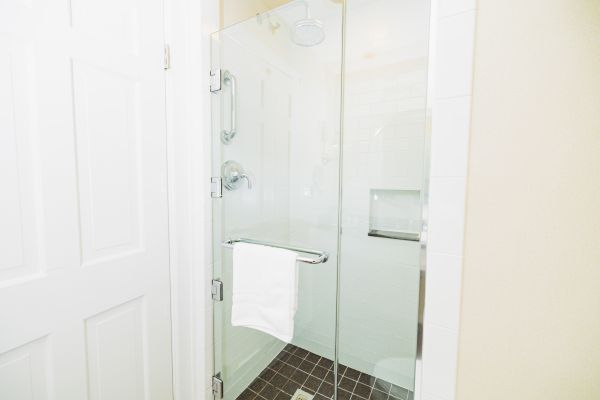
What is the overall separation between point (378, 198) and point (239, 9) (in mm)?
1201

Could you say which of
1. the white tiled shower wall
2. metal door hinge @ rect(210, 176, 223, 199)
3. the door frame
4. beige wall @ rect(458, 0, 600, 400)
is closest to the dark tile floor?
the door frame

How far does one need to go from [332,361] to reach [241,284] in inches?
26.1

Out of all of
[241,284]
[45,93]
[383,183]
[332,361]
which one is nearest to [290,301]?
[241,284]

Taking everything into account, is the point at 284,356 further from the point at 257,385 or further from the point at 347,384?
the point at 347,384

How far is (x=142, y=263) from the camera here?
977 millimetres

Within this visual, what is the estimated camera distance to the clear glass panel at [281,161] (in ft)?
3.67

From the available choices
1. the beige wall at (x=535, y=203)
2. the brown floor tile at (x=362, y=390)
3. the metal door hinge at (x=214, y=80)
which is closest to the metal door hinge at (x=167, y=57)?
the metal door hinge at (x=214, y=80)

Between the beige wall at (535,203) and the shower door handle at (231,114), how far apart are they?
2.95ft

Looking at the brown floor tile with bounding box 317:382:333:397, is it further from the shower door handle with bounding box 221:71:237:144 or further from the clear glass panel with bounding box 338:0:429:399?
the shower door handle with bounding box 221:71:237:144

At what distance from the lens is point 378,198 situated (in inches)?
54.4

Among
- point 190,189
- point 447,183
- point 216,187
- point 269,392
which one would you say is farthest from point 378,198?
point 269,392

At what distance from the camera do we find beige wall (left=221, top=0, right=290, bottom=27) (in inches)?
43.9

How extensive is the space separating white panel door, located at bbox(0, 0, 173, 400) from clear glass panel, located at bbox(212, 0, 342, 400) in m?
0.26

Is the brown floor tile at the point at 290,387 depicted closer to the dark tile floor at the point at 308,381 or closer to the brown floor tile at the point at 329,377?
the dark tile floor at the point at 308,381
